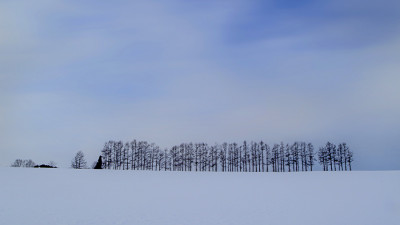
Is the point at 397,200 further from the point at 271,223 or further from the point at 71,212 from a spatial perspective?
the point at 71,212

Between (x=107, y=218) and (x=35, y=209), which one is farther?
(x=35, y=209)

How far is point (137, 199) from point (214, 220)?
1011 centimetres

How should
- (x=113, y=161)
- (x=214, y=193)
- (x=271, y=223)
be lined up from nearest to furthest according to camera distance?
(x=271, y=223) < (x=214, y=193) < (x=113, y=161)

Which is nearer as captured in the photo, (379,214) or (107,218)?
(107,218)

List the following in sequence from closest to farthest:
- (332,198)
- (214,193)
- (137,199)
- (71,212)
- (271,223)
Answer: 1. (271,223)
2. (71,212)
3. (137,199)
4. (332,198)
5. (214,193)

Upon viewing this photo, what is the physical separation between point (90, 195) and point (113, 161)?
80.0 metres

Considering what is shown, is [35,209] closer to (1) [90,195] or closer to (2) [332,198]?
(1) [90,195]

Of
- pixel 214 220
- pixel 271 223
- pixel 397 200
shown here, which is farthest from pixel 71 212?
pixel 397 200

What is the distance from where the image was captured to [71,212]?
20344mm

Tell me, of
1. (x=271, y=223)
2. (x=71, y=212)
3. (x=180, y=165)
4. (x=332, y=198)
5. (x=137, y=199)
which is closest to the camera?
(x=271, y=223)

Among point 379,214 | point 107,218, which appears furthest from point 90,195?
point 379,214

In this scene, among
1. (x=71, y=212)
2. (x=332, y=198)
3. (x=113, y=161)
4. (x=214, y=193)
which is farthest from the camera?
(x=113, y=161)

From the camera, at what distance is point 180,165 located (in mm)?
113250

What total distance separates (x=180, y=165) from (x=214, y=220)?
95264 millimetres
